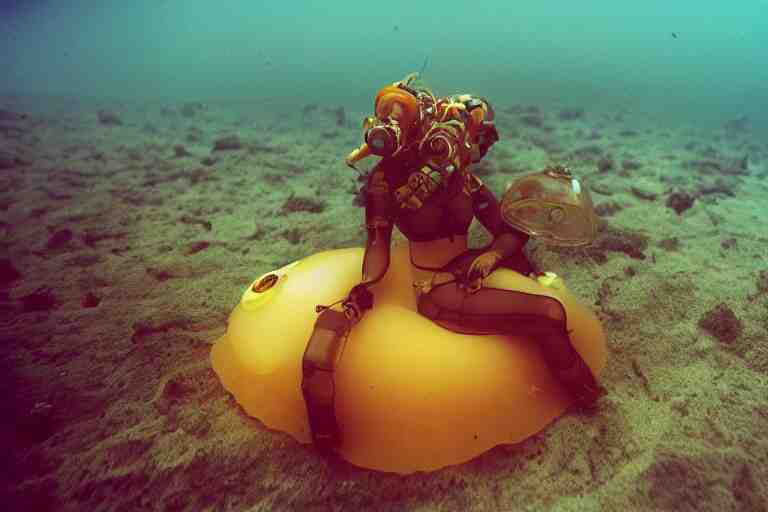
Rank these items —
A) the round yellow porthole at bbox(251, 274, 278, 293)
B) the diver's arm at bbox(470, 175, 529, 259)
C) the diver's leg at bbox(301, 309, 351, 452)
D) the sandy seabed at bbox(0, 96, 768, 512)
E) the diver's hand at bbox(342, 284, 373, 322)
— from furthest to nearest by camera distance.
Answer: the round yellow porthole at bbox(251, 274, 278, 293) < the diver's arm at bbox(470, 175, 529, 259) < the diver's hand at bbox(342, 284, 373, 322) < the sandy seabed at bbox(0, 96, 768, 512) < the diver's leg at bbox(301, 309, 351, 452)

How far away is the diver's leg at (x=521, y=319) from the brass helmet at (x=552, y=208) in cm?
46

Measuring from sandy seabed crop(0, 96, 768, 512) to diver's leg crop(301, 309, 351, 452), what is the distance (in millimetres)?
309

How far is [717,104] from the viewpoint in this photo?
1939 cm

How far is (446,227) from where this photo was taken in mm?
2623

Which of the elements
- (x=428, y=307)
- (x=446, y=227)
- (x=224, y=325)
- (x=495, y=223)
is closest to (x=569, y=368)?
(x=428, y=307)

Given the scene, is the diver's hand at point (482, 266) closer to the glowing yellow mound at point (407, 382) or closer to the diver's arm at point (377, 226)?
the glowing yellow mound at point (407, 382)

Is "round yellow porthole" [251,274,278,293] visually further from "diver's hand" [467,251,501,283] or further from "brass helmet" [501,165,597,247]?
"brass helmet" [501,165,597,247]

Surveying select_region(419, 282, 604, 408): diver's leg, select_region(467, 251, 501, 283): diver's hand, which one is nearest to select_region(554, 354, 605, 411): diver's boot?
select_region(419, 282, 604, 408): diver's leg

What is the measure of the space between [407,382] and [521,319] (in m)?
0.73

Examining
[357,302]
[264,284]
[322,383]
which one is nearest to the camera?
[322,383]

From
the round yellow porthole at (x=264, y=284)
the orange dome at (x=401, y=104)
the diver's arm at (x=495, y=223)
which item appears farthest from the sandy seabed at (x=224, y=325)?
the orange dome at (x=401, y=104)

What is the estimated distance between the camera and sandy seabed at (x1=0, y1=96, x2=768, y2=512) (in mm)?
2285

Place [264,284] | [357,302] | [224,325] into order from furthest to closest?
[224,325]
[264,284]
[357,302]

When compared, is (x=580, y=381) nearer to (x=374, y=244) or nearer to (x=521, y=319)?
(x=521, y=319)
